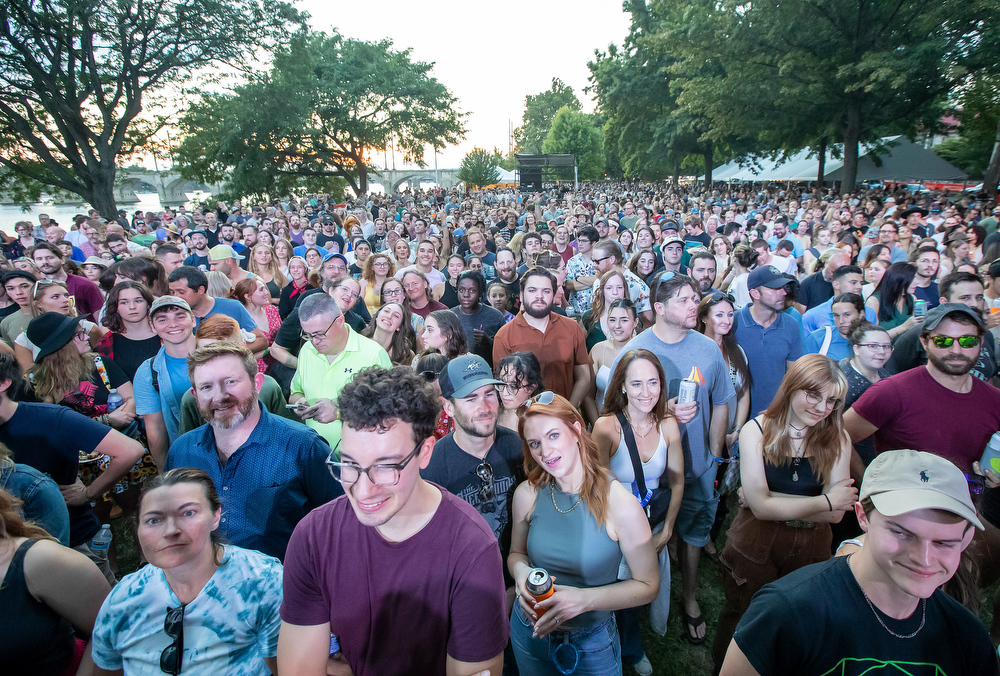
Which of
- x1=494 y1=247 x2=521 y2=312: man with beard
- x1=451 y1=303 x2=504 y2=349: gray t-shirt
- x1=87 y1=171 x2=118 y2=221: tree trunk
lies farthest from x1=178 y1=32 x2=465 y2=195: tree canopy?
x1=451 y1=303 x2=504 y2=349: gray t-shirt

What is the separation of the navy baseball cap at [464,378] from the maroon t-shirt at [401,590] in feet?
2.92

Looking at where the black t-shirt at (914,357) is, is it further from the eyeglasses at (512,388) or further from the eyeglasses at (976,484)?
the eyeglasses at (512,388)

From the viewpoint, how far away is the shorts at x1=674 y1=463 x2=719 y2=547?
126 inches

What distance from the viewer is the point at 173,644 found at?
1769 millimetres

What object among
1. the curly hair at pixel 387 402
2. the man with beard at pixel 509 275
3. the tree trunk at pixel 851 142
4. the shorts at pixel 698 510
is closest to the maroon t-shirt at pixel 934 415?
the shorts at pixel 698 510

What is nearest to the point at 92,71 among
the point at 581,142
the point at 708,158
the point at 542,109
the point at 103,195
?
the point at 103,195

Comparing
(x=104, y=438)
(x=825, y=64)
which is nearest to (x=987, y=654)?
(x=104, y=438)

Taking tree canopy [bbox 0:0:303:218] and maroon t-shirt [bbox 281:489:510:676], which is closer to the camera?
maroon t-shirt [bbox 281:489:510:676]

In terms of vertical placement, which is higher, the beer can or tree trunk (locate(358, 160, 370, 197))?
tree trunk (locate(358, 160, 370, 197))

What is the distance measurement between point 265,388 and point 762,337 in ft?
11.8

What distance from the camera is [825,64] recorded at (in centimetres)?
2111

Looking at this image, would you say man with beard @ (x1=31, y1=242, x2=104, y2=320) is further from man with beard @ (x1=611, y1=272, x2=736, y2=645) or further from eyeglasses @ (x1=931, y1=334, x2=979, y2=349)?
eyeglasses @ (x1=931, y1=334, x2=979, y2=349)

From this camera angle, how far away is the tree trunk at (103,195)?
1989cm

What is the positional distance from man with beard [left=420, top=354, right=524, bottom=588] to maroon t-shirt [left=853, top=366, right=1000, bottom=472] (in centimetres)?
206
